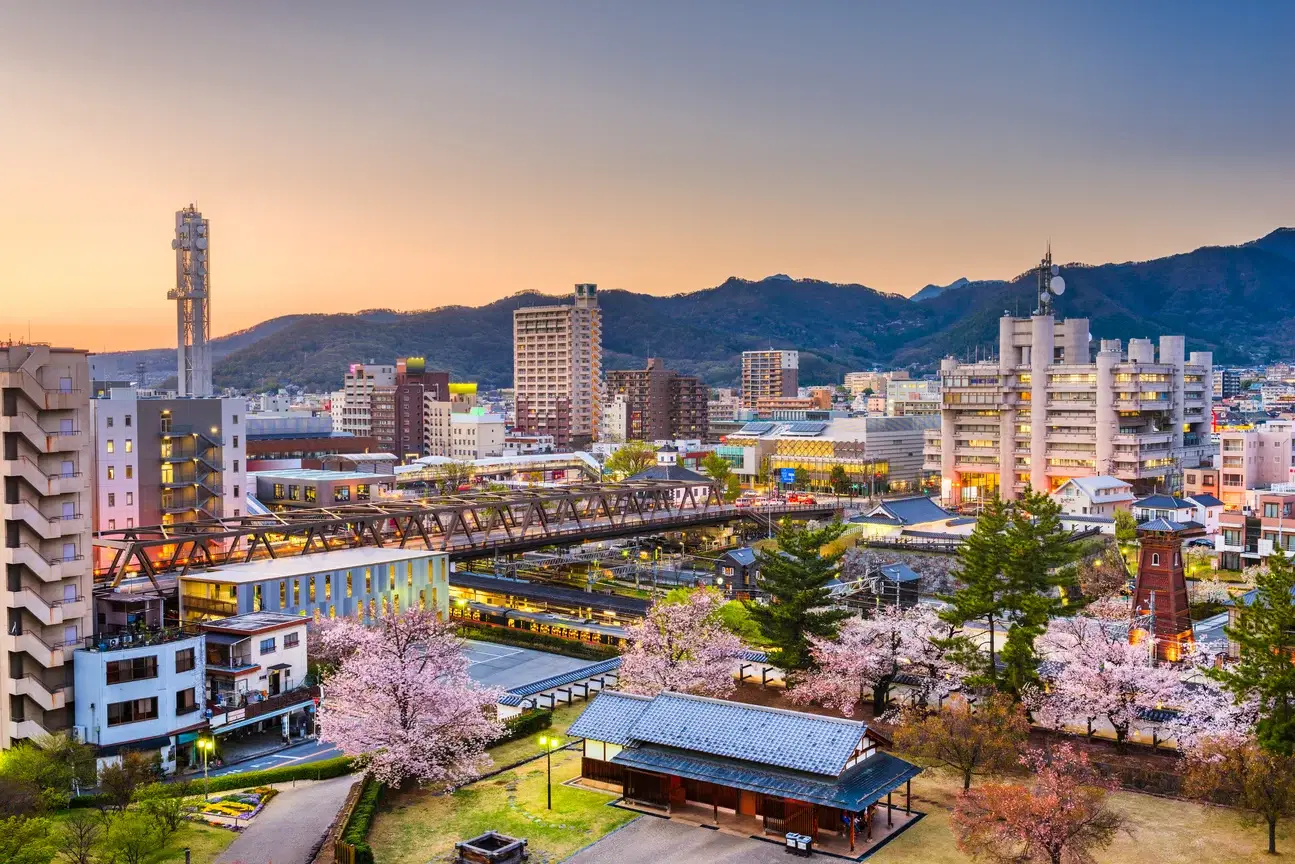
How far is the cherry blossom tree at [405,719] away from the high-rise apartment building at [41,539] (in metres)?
7.89

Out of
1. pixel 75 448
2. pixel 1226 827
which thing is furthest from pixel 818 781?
pixel 75 448

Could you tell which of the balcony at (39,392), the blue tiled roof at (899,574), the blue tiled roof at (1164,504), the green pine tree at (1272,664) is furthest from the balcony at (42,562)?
the blue tiled roof at (1164,504)

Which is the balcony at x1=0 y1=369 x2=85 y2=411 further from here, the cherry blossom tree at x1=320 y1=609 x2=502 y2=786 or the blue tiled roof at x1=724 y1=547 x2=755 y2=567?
the blue tiled roof at x1=724 y1=547 x2=755 y2=567

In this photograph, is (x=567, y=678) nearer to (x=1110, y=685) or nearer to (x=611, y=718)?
(x=611, y=718)

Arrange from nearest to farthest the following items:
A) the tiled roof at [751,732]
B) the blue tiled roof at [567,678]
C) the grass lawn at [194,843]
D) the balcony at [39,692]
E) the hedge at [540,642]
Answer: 1. the grass lawn at [194,843]
2. the tiled roof at [751,732]
3. the balcony at [39,692]
4. the blue tiled roof at [567,678]
5. the hedge at [540,642]

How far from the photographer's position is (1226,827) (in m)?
26.6

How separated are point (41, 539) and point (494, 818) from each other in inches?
628

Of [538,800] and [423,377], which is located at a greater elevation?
[423,377]

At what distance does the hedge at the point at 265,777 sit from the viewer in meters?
28.4

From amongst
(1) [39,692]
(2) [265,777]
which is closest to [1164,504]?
(2) [265,777]

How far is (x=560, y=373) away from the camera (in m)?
163

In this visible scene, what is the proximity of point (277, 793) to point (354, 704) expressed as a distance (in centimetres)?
298

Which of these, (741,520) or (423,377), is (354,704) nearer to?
(741,520)

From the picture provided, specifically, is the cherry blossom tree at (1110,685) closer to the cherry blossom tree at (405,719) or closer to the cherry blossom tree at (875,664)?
the cherry blossom tree at (875,664)
